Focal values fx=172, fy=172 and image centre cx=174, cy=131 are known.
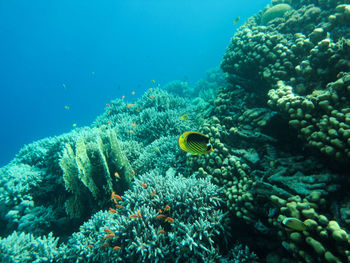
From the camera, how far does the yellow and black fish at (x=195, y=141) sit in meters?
2.11

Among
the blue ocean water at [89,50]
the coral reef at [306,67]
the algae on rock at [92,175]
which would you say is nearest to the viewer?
the coral reef at [306,67]

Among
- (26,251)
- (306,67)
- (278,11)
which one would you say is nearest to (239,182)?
(306,67)

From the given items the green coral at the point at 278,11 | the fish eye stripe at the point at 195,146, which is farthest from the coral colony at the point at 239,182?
the green coral at the point at 278,11

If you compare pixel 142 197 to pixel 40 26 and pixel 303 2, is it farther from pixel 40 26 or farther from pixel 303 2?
pixel 40 26

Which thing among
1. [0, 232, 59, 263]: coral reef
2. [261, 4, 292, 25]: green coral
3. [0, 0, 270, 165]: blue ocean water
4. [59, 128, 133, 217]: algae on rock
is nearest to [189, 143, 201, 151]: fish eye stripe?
[59, 128, 133, 217]: algae on rock

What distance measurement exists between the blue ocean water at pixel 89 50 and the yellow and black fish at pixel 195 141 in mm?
71620

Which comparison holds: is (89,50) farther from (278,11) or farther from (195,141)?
(195,141)

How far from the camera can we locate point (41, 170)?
226 inches

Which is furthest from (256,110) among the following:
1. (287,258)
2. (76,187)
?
(76,187)

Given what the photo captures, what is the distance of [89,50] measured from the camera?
366 feet

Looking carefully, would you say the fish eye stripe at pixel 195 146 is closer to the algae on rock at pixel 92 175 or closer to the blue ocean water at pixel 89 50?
the algae on rock at pixel 92 175

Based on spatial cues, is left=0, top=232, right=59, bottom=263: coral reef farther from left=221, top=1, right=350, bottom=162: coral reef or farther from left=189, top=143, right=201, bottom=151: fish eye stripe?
left=221, top=1, right=350, bottom=162: coral reef

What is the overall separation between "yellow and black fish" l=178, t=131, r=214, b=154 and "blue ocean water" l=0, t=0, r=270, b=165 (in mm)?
71620

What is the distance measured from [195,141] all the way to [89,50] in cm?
13365
